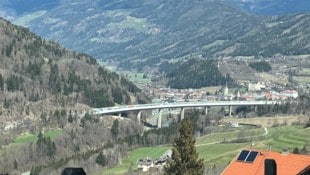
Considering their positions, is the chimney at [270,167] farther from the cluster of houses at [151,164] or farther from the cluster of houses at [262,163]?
the cluster of houses at [151,164]

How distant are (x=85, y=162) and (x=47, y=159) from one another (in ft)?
58.1

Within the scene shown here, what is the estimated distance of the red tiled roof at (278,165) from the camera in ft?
120

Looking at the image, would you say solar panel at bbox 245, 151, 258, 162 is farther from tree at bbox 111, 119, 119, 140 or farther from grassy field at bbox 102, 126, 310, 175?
tree at bbox 111, 119, 119, 140

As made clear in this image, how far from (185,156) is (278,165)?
868 centimetres

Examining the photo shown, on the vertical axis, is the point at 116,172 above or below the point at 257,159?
below

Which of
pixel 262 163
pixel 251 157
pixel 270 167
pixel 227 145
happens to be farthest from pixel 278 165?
pixel 227 145

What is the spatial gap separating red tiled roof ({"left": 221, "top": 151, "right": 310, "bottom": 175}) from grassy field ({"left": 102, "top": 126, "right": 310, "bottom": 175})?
248 feet

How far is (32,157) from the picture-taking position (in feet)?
475

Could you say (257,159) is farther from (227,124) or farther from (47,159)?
(227,124)

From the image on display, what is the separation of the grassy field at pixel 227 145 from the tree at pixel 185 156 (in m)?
86.9

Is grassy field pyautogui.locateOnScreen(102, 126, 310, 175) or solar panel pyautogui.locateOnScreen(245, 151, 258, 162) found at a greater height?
solar panel pyautogui.locateOnScreen(245, 151, 258, 162)

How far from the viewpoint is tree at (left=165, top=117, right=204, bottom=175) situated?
30.5 m

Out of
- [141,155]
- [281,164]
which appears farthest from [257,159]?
[141,155]

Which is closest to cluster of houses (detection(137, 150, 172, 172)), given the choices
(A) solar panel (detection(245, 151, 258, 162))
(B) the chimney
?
(A) solar panel (detection(245, 151, 258, 162))
